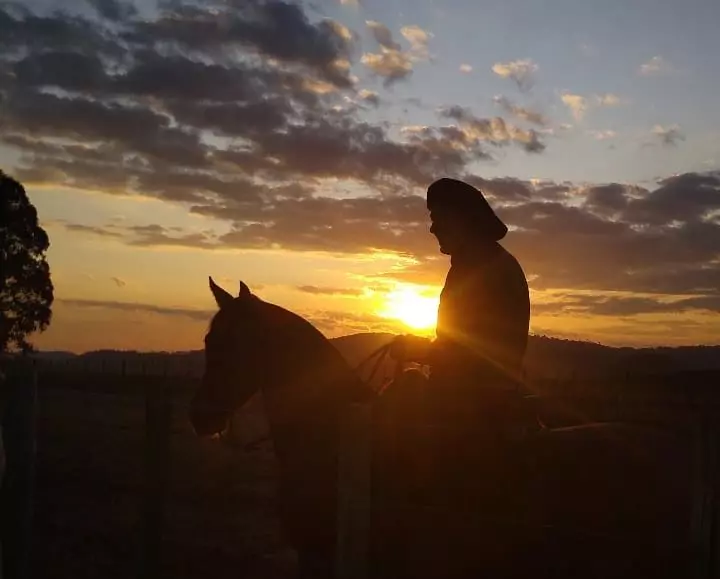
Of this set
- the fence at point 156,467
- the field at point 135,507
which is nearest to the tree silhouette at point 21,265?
the field at point 135,507

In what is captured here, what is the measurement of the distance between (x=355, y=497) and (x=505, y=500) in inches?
31.3

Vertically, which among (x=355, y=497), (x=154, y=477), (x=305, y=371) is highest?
(x=305, y=371)

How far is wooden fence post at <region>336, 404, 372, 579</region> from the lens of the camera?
4.25 m

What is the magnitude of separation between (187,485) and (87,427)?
6.31 meters

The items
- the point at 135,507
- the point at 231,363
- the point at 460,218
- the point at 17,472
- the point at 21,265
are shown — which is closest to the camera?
the point at 460,218

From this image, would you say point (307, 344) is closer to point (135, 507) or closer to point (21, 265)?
point (135, 507)

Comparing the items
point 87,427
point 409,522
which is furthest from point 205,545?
point 87,427

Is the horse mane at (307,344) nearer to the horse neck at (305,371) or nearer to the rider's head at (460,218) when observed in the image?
the horse neck at (305,371)

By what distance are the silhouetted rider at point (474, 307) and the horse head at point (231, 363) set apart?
1014 mm

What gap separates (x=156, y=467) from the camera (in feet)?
19.1

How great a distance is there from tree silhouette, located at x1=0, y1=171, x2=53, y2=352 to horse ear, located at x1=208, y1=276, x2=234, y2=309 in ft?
93.4

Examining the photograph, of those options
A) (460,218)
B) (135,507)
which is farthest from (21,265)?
(460,218)

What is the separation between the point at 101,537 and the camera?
9336 millimetres

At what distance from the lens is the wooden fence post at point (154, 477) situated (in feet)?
19.1
